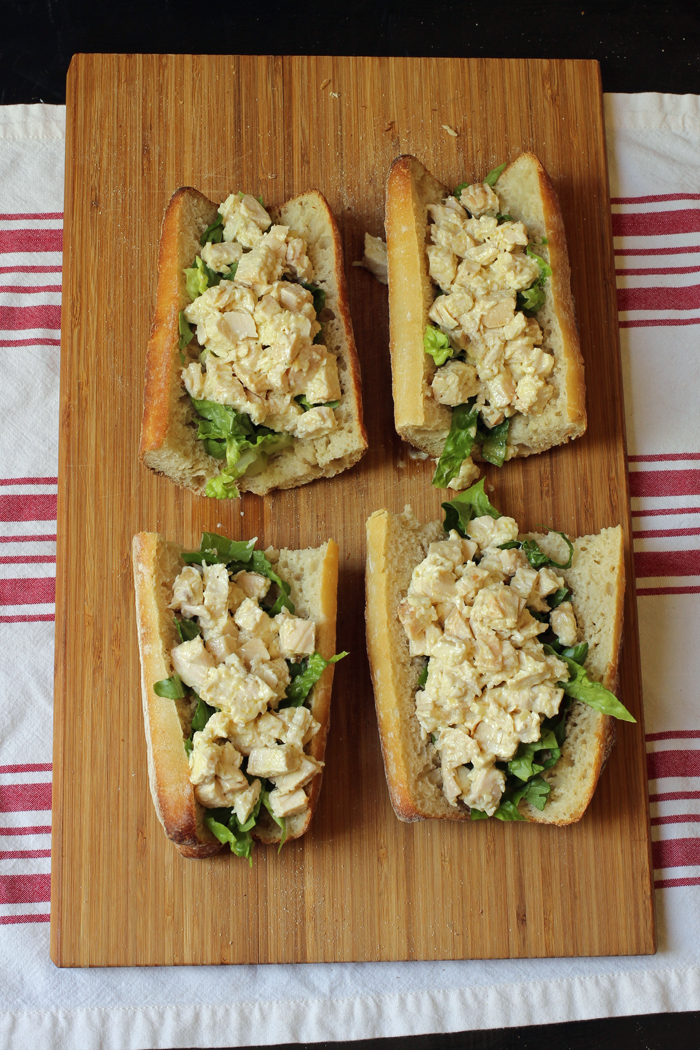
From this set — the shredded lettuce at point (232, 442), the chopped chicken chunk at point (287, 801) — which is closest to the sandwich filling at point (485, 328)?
the shredded lettuce at point (232, 442)

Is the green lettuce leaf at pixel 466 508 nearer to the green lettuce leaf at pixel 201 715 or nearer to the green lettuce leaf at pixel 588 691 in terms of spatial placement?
the green lettuce leaf at pixel 588 691

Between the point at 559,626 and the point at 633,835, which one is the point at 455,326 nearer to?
the point at 559,626

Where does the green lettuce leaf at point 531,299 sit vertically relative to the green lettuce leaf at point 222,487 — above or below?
above

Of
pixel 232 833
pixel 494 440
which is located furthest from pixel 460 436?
pixel 232 833

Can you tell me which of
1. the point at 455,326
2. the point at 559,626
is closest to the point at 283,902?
the point at 559,626

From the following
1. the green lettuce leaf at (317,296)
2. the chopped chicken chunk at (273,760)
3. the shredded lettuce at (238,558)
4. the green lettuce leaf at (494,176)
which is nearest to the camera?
the chopped chicken chunk at (273,760)

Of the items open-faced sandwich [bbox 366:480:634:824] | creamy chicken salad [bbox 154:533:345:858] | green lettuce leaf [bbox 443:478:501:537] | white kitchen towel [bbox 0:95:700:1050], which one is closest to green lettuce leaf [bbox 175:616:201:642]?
creamy chicken salad [bbox 154:533:345:858]

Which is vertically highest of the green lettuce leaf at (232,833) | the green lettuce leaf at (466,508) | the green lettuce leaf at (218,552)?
the green lettuce leaf at (466,508)
